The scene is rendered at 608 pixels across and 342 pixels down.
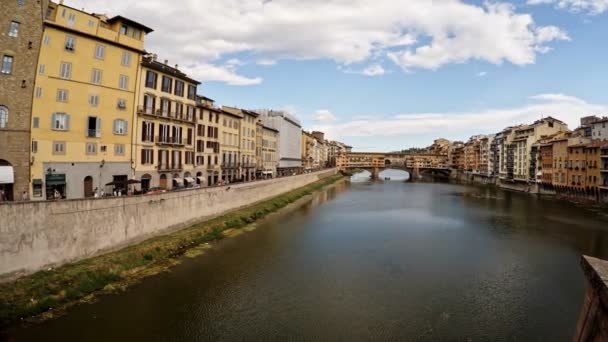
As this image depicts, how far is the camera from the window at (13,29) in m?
24.3

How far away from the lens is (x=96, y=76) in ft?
97.5

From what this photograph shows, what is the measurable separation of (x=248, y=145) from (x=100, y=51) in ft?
107

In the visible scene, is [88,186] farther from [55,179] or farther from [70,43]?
[70,43]

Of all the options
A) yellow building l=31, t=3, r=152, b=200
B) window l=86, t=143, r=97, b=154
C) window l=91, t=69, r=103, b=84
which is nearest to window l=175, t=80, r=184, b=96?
yellow building l=31, t=3, r=152, b=200

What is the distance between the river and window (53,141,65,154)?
14.6m

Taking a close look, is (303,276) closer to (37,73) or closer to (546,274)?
(546,274)

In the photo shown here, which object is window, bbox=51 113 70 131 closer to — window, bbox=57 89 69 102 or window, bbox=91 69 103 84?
window, bbox=57 89 69 102

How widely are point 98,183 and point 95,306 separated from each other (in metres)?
16.9

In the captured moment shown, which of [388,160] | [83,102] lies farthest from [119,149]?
[388,160]

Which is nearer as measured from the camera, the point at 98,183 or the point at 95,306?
the point at 95,306

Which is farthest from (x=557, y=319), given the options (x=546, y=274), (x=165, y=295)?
(x=165, y=295)

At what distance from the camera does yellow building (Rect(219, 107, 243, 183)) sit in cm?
5138

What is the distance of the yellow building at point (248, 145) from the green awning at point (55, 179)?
3120 cm

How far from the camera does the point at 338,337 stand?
48.6 feet
